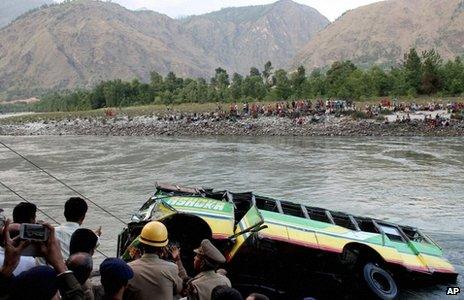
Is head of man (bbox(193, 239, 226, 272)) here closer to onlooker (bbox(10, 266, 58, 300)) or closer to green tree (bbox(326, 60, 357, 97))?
onlooker (bbox(10, 266, 58, 300))

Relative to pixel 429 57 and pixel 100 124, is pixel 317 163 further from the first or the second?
pixel 429 57

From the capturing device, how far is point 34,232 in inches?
189

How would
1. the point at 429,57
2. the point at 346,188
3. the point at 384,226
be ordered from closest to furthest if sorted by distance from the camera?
the point at 384,226, the point at 346,188, the point at 429,57

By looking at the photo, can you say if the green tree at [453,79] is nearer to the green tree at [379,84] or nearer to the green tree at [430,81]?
the green tree at [430,81]

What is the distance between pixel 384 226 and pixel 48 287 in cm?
1029

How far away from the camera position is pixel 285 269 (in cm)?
1027

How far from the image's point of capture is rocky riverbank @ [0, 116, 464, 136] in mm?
55188

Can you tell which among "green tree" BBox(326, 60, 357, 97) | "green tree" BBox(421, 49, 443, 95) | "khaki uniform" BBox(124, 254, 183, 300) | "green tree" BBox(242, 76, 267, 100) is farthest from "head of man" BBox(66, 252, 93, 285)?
"green tree" BBox(242, 76, 267, 100)

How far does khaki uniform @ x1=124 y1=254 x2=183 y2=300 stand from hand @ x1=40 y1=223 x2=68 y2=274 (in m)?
1.16

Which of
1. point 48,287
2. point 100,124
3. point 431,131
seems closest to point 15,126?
A: point 100,124

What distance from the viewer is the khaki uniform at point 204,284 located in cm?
611

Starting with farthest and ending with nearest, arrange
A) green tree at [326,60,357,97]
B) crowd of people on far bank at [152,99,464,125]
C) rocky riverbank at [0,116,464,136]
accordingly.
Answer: green tree at [326,60,357,97], crowd of people on far bank at [152,99,464,125], rocky riverbank at [0,116,464,136]

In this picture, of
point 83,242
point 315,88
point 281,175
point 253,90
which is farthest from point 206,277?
point 253,90

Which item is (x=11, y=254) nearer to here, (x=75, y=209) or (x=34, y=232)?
(x=34, y=232)
